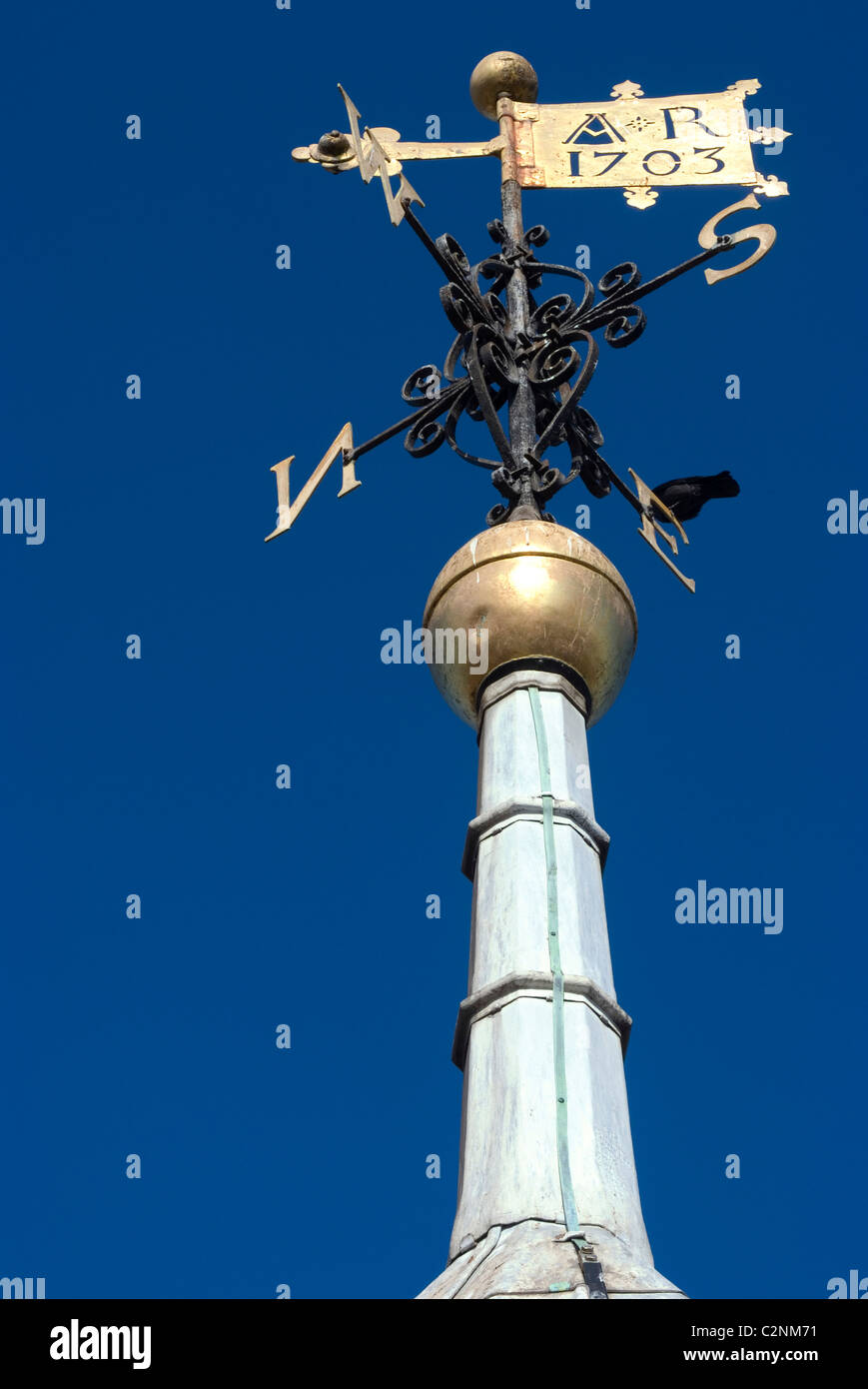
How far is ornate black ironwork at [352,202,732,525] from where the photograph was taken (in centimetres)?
A: 1154

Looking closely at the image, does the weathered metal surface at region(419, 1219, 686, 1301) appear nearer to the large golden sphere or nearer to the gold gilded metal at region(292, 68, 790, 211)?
the large golden sphere

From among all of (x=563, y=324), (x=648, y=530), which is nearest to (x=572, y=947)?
(x=648, y=530)

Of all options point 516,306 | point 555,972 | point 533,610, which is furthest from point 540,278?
point 555,972

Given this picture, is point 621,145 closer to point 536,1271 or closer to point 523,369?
point 523,369

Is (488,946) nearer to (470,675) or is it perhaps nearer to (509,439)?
(470,675)

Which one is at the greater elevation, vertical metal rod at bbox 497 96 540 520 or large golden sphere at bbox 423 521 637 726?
vertical metal rod at bbox 497 96 540 520

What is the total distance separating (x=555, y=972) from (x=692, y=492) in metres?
4.49

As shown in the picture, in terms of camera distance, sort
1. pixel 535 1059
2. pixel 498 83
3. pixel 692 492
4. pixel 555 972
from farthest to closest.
Answer: 1. pixel 498 83
2. pixel 692 492
3. pixel 555 972
4. pixel 535 1059

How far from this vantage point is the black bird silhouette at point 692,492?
12.3 meters

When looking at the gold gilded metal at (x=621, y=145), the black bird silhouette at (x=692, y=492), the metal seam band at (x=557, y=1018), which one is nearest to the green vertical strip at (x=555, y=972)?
the metal seam band at (x=557, y=1018)

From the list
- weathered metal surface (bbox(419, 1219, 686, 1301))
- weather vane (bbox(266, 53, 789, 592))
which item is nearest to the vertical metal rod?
weather vane (bbox(266, 53, 789, 592))

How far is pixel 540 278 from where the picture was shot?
12.6 m

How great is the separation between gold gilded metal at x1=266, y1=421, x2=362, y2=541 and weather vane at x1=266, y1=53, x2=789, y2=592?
0.01m
